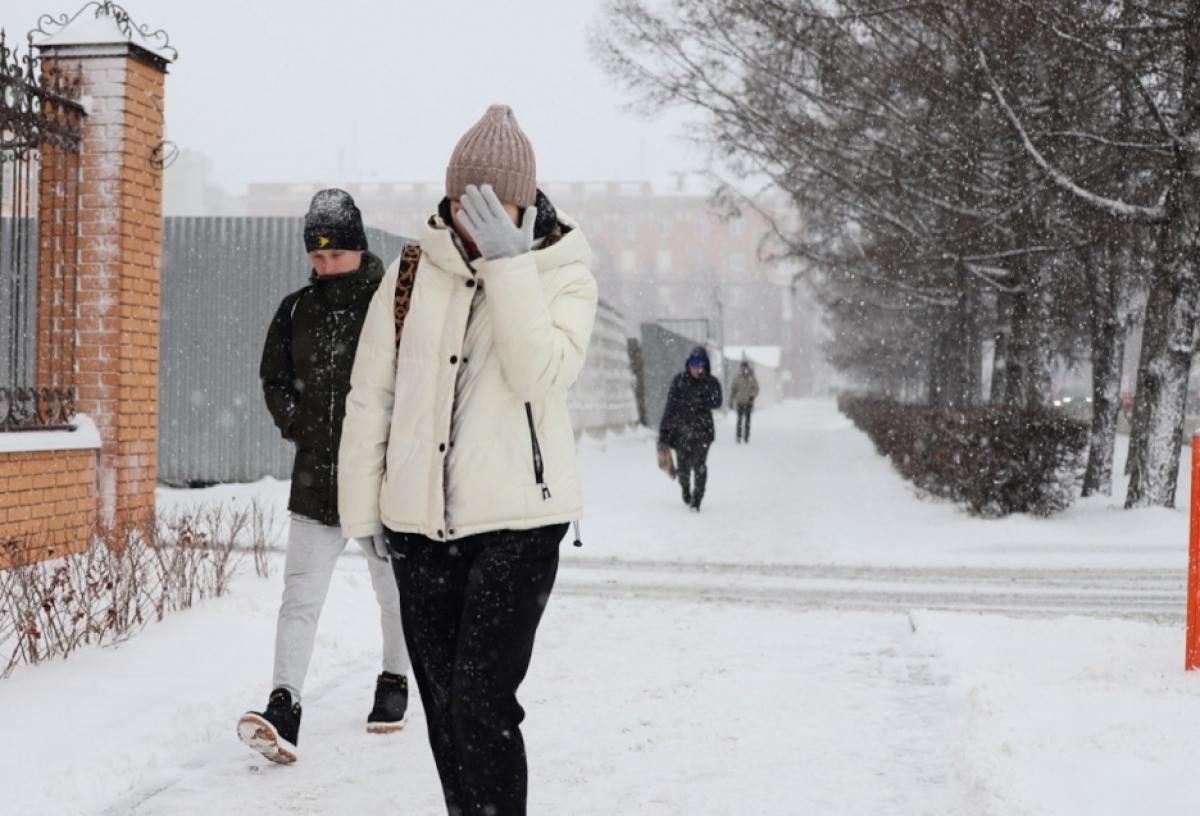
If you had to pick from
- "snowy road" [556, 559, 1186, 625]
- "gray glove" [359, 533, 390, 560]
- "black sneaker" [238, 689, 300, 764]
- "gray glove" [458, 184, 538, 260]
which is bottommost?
"snowy road" [556, 559, 1186, 625]

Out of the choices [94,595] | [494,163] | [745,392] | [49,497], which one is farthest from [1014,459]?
[745,392]

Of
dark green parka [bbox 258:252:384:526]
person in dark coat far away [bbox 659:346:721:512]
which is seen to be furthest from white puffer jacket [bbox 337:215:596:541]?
person in dark coat far away [bbox 659:346:721:512]

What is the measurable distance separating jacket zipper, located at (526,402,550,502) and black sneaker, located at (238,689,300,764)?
192 cm

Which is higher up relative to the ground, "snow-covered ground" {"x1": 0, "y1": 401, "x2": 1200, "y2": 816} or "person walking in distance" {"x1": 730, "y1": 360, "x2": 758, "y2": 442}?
"person walking in distance" {"x1": 730, "y1": 360, "x2": 758, "y2": 442}

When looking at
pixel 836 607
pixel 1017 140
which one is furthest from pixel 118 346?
pixel 1017 140

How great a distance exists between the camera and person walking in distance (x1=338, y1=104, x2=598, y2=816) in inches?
118

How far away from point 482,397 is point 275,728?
2.00m

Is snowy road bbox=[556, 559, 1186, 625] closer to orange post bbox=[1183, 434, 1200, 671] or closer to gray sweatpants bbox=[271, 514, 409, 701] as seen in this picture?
orange post bbox=[1183, 434, 1200, 671]

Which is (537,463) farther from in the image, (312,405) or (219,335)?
(219,335)

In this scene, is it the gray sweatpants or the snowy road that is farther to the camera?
the snowy road

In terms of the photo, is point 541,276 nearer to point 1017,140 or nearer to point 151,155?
point 151,155

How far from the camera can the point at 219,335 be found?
14453 mm

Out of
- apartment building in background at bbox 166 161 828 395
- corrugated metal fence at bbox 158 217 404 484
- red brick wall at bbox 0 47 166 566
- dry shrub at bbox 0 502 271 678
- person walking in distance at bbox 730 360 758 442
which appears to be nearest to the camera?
dry shrub at bbox 0 502 271 678

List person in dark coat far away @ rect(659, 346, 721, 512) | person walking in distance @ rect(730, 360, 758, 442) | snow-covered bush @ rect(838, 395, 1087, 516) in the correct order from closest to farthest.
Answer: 1. snow-covered bush @ rect(838, 395, 1087, 516)
2. person in dark coat far away @ rect(659, 346, 721, 512)
3. person walking in distance @ rect(730, 360, 758, 442)
